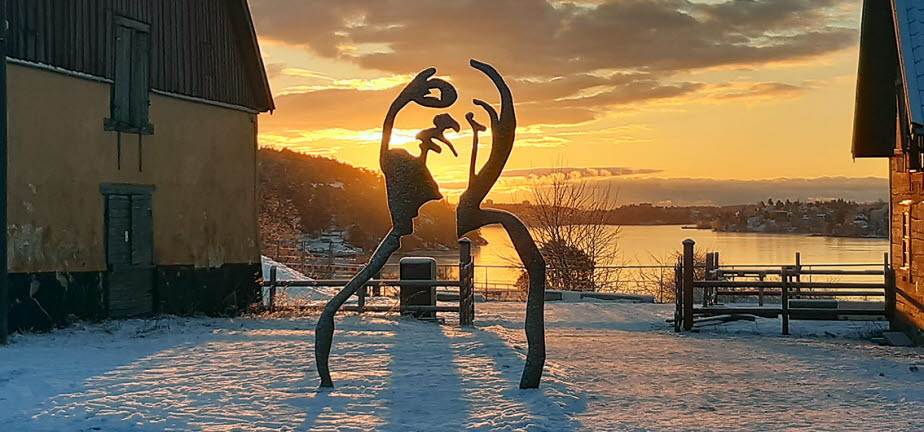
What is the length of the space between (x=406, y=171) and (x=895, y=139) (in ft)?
37.7

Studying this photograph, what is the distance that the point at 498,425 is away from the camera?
23.7 feet

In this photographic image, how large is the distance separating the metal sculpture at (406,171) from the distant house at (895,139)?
7276 mm

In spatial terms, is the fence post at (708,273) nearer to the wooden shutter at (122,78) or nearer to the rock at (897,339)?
the rock at (897,339)

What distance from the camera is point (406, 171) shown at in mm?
9031

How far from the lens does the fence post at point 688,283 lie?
52.1ft

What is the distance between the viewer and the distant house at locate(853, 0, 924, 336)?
13.8m

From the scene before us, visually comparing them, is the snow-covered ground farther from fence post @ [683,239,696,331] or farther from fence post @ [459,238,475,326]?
fence post @ [683,239,696,331]

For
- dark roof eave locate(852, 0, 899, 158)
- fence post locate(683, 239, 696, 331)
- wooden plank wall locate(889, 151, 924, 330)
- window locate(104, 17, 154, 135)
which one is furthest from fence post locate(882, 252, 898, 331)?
window locate(104, 17, 154, 135)

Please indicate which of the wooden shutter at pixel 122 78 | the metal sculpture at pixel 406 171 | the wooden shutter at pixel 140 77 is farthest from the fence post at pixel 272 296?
the metal sculpture at pixel 406 171

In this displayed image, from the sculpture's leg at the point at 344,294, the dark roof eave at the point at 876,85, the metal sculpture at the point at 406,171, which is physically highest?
the dark roof eave at the point at 876,85

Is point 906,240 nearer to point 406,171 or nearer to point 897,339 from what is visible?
point 897,339

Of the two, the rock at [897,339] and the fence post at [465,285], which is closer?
the rock at [897,339]

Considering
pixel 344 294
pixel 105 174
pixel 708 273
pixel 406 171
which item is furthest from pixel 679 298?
pixel 105 174

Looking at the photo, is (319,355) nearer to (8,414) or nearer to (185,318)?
(8,414)
